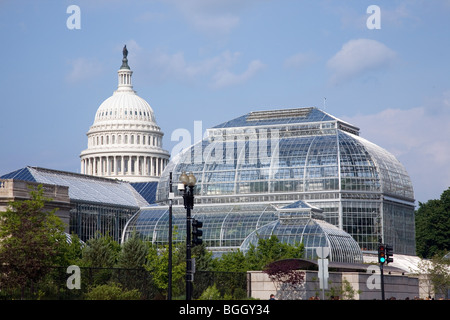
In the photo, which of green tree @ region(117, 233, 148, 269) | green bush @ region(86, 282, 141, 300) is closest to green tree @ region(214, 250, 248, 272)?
green tree @ region(117, 233, 148, 269)

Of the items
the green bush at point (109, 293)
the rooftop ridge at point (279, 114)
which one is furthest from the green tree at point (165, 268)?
the rooftop ridge at point (279, 114)

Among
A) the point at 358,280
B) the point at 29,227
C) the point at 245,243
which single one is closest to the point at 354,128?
the point at 245,243

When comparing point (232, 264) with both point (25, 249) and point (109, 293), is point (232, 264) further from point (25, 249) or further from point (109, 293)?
point (109, 293)

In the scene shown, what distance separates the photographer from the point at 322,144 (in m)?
120

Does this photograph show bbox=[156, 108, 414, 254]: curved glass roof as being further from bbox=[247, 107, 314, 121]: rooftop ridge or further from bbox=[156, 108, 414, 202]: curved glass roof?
bbox=[247, 107, 314, 121]: rooftop ridge

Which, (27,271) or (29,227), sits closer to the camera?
(27,271)

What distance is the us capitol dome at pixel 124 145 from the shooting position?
19038cm

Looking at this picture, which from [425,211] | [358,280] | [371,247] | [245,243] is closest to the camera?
[358,280]

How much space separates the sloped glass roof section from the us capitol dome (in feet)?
142

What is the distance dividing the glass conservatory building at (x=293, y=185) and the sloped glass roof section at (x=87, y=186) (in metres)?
6.31

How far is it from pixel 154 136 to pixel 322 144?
81.4m

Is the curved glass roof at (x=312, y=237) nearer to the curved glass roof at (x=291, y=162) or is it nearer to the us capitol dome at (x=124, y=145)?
the curved glass roof at (x=291, y=162)

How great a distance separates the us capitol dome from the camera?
625ft

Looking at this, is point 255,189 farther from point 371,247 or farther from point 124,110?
point 124,110
